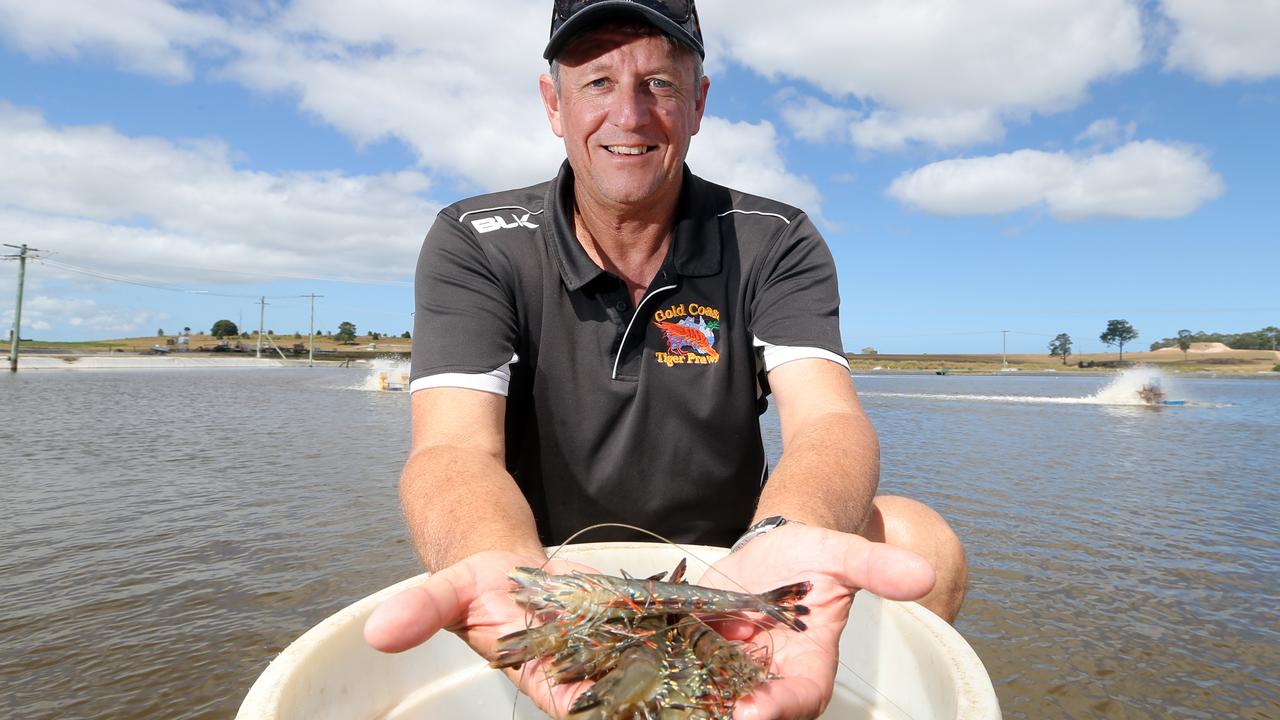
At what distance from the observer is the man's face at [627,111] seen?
3209 millimetres

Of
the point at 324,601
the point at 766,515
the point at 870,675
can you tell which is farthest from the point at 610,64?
the point at 324,601

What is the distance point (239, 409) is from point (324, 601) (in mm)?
18348

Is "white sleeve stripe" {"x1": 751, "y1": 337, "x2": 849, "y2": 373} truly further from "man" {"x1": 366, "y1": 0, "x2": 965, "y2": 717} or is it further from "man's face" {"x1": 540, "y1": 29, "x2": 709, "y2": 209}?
"man's face" {"x1": 540, "y1": 29, "x2": 709, "y2": 209}

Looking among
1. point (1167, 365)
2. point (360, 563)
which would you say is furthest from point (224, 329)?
point (1167, 365)

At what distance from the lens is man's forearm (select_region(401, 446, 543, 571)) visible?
210 cm

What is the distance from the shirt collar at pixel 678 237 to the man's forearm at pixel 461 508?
111 centimetres

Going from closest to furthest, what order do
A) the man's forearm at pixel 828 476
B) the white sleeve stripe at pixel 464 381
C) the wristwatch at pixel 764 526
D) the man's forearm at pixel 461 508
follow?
the man's forearm at pixel 461 508 < the wristwatch at pixel 764 526 < the man's forearm at pixel 828 476 < the white sleeve stripe at pixel 464 381

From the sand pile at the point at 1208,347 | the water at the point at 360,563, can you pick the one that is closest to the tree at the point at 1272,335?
the sand pile at the point at 1208,347

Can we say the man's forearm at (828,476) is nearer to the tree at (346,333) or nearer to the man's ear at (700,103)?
the man's ear at (700,103)

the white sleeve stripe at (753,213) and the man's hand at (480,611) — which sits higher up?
the white sleeve stripe at (753,213)

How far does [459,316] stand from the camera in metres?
3.06

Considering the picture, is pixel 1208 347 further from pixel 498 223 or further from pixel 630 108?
pixel 498 223

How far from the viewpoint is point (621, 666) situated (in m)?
1.68

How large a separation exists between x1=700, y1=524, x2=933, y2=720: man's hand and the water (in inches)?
108
